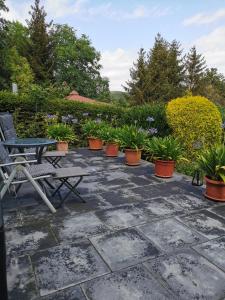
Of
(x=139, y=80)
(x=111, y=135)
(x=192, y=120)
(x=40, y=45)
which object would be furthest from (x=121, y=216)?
(x=40, y=45)

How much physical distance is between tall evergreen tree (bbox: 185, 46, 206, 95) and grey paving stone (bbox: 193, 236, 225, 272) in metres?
26.1

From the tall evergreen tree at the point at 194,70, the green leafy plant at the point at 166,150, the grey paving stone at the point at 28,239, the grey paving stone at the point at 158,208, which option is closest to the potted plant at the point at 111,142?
the green leafy plant at the point at 166,150

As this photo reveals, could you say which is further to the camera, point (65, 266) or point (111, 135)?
point (111, 135)

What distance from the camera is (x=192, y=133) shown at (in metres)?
6.24

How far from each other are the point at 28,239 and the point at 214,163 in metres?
2.62

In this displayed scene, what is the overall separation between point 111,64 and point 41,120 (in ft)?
87.1

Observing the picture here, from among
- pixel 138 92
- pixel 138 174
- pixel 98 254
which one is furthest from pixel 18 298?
pixel 138 92

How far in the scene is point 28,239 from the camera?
246cm

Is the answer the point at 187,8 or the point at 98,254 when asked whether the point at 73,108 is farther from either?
the point at 98,254

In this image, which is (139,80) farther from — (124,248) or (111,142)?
(124,248)

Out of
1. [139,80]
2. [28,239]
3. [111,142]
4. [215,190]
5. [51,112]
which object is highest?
[139,80]

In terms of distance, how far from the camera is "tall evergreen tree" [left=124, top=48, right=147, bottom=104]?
23031mm

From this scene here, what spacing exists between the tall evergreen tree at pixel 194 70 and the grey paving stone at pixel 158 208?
25169 mm

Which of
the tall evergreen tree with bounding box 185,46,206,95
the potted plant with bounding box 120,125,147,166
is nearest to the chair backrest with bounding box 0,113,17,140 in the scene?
the potted plant with bounding box 120,125,147,166
